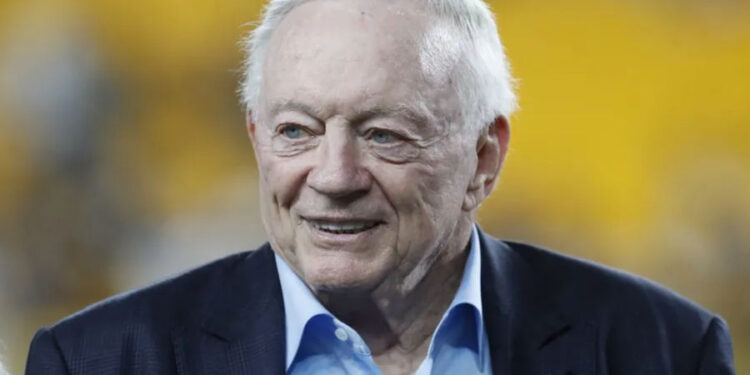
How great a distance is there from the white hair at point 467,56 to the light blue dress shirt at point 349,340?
0.24 meters

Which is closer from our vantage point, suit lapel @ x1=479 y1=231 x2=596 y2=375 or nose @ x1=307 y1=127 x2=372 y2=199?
nose @ x1=307 y1=127 x2=372 y2=199

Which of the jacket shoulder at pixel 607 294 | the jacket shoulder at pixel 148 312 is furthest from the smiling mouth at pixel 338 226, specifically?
the jacket shoulder at pixel 607 294

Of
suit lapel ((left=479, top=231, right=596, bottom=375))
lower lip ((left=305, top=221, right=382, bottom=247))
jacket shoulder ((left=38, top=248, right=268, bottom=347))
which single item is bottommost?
suit lapel ((left=479, top=231, right=596, bottom=375))

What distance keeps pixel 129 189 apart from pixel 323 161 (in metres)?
1.28

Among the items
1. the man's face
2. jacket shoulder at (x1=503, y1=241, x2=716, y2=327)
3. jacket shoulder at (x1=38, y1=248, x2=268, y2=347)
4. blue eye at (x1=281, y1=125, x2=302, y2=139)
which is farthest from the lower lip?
jacket shoulder at (x1=503, y1=241, x2=716, y2=327)

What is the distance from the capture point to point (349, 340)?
1.85 meters

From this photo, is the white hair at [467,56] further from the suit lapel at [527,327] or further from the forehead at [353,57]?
the suit lapel at [527,327]

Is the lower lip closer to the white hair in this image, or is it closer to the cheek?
the cheek

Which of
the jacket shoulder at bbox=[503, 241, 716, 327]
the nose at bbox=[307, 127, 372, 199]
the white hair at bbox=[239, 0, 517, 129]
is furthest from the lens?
the jacket shoulder at bbox=[503, 241, 716, 327]

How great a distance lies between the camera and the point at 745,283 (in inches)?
121

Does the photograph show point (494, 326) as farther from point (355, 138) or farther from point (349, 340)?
point (355, 138)

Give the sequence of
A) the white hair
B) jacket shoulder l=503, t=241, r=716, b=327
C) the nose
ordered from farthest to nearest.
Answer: jacket shoulder l=503, t=241, r=716, b=327
the white hair
the nose

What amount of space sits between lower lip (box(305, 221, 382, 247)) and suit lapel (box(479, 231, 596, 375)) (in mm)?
261

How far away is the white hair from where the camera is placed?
182cm
